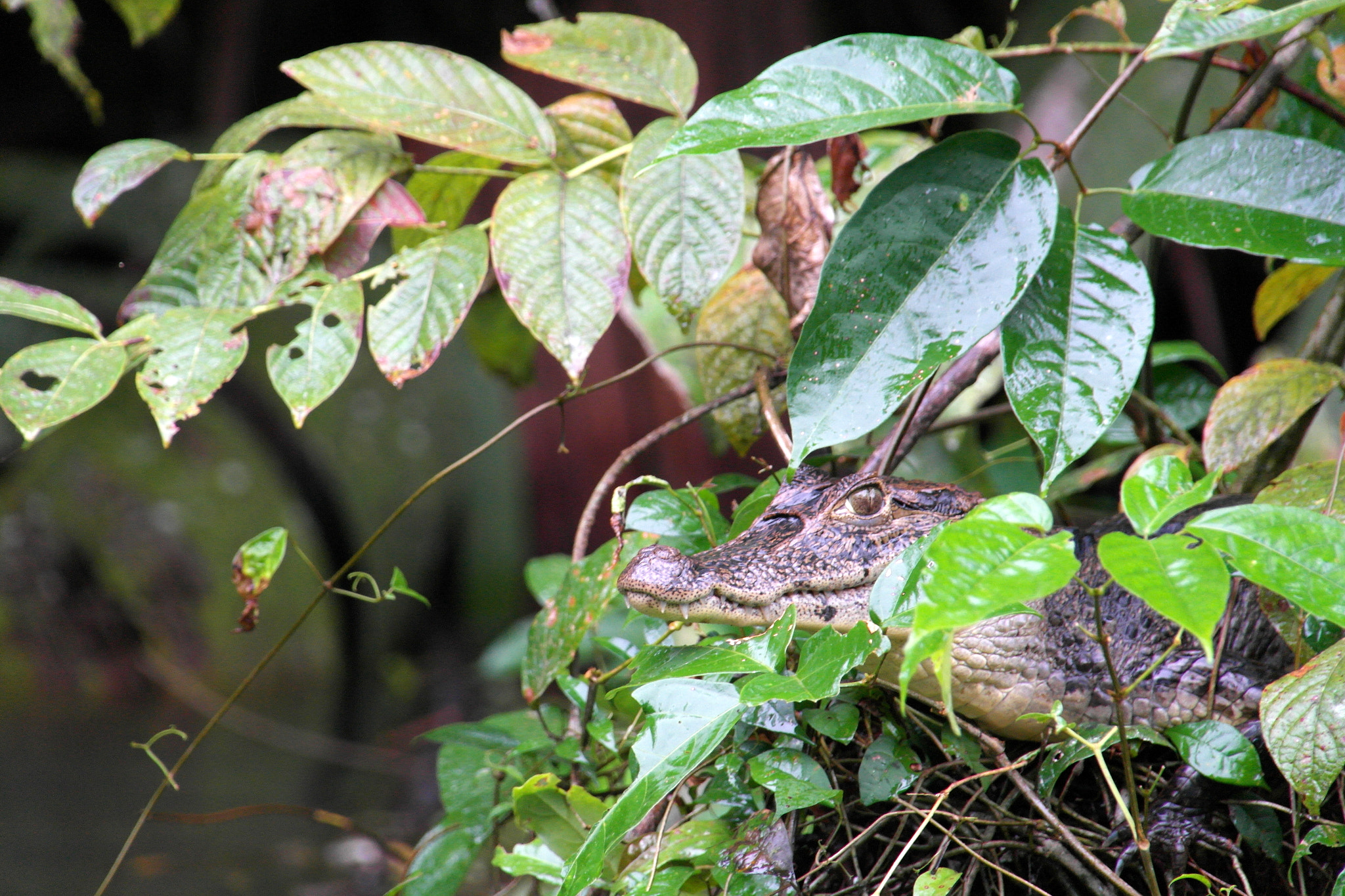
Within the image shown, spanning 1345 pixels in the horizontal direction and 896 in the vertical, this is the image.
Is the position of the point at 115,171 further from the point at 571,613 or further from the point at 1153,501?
the point at 1153,501

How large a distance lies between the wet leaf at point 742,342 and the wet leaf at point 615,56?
23cm

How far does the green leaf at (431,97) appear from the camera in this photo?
0.79 meters

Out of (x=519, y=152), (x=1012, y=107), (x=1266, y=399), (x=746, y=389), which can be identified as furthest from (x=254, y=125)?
(x=1266, y=399)

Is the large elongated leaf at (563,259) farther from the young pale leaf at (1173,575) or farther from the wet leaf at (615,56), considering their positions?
the young pale leaf at (1173,575)

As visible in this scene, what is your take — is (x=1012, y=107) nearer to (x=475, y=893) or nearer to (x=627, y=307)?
(x=627, y=307)

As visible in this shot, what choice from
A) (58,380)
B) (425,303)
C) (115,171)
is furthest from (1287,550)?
(115,171)

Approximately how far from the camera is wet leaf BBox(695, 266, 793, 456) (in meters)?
0.97

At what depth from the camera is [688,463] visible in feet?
7.72

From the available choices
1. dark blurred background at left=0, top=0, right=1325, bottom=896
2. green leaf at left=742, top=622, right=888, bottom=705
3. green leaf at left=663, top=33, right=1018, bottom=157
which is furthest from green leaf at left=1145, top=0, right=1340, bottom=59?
dark blurred background at left=0, top=0, right=1325, bottom=896

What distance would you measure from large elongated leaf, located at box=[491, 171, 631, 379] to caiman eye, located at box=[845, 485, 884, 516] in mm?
257

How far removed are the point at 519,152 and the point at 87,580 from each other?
8.59 ft

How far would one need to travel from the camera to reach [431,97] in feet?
2.68

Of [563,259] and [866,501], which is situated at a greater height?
[563,259]

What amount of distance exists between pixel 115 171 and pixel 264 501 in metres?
2.06
